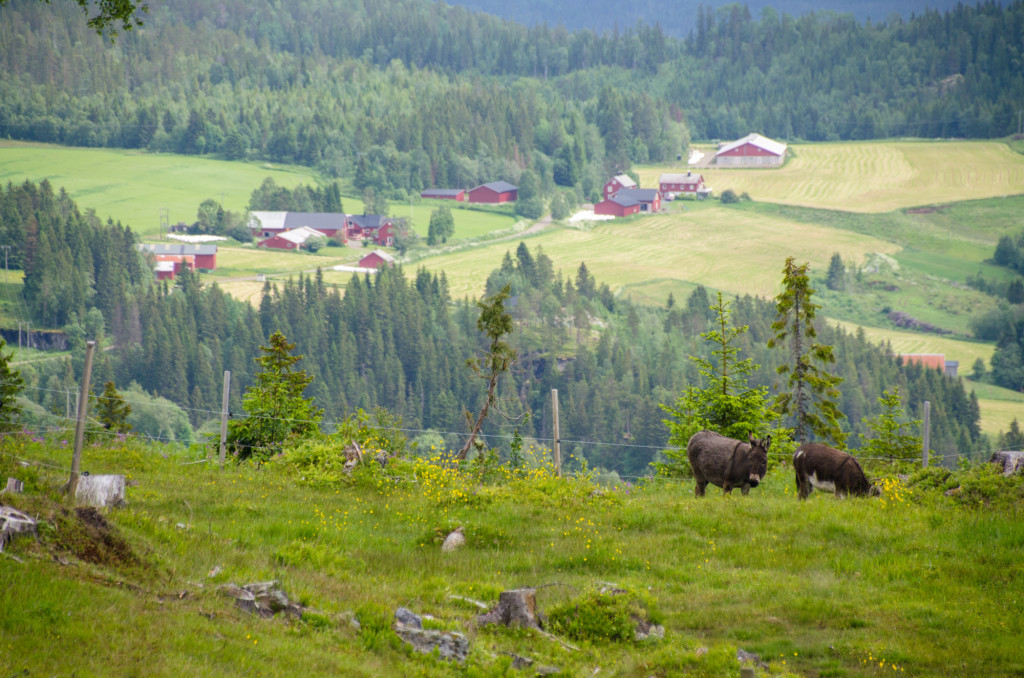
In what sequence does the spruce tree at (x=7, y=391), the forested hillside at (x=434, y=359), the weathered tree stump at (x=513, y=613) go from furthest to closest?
the forested hillside at (x=434, y=359)
the spruce tree at (x=7, y=391)
the weathered tree stump at (x=513, y=613)

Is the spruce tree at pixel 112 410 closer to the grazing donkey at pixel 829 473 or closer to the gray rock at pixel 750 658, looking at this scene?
the grazing donkey at pixel 829 473

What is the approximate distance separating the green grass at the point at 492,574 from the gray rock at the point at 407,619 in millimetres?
273

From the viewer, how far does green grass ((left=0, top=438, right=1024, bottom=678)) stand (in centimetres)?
1198

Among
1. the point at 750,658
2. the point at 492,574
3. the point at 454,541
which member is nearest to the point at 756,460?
the point at 454,541

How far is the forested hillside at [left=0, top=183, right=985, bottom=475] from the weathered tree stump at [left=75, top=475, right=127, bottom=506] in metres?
134

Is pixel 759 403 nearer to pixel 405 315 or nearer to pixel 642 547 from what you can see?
pixel 642 547

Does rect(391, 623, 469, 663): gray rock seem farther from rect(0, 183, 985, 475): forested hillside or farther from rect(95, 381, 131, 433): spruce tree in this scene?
rect(0, 183, 985, 475): forested hillside

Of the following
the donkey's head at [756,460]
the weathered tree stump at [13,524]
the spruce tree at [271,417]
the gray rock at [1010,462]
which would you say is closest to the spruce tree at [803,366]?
the gray rock at [1010,462]

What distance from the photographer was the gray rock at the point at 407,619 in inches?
530

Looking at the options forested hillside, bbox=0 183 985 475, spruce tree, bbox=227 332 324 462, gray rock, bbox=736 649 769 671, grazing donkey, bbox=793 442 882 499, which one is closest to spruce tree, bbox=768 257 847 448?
grazing donkey, bbox=793 442 882 499

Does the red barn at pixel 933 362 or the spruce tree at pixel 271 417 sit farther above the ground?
the spruce tree at pixel 271 417

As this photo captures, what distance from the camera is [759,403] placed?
3047 cm

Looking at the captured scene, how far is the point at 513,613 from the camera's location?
14.2 meters

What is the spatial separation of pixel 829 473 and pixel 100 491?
16048 mm
